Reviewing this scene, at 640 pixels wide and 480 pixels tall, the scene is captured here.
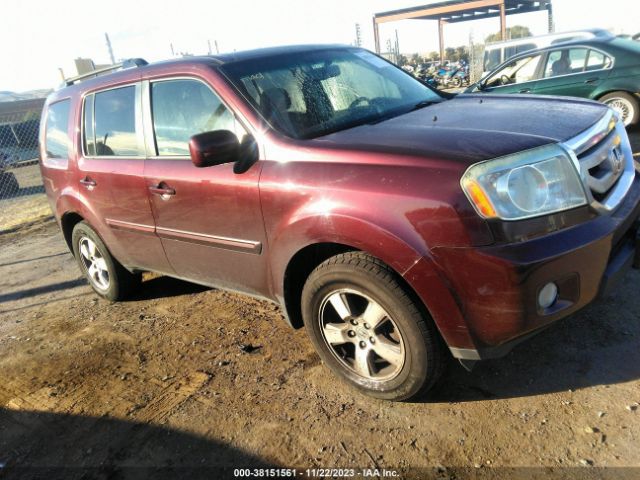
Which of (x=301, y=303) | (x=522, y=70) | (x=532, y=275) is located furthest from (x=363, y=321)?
(x=522, y=70)

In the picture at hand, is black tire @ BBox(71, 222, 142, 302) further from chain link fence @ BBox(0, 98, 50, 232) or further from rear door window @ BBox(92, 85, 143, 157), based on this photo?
chain link fence @ BBox(0, 98, 50, 232)

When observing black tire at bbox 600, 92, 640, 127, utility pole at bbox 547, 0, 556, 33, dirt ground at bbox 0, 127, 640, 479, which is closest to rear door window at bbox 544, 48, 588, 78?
black tire at bbox 600, 92, 640, 127

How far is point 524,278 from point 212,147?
5.34 feet

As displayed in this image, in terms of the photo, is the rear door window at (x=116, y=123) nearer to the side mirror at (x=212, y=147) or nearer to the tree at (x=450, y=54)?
the side mirror at (x=212, y=147)

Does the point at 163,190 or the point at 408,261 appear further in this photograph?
the point at 163,190

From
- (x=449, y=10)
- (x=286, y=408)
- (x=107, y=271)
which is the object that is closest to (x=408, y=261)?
(x=286, y=408)

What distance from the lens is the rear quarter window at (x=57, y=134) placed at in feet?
14.1

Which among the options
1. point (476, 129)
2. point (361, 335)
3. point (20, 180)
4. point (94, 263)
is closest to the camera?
point (476, 129)

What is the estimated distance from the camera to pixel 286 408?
2.74m

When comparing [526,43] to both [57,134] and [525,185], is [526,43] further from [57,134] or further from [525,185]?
[525,185]

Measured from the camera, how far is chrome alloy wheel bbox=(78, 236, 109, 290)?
4.48 m

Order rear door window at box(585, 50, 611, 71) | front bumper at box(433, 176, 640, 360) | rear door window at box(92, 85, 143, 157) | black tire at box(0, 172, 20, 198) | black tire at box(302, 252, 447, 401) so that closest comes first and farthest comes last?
front bumper at box(433, 176, 640, 360) → black tire at box(302, 252, 447, 401) → rear door window at box(92, 85, 143, 157) → rear door window at box(585, 50, 611, 71) → black tire at box(0, 172, 20, 198)

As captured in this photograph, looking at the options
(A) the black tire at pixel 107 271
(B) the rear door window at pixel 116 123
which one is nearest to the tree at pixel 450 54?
(A) the black tire at pixel 107 271

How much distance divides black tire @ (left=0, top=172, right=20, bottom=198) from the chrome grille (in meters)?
14.2
